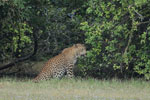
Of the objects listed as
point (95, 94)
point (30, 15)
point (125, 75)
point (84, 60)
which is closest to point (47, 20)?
point (30, 15)

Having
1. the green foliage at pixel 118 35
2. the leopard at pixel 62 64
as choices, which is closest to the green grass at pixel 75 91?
the green foliage at pixel 118 35

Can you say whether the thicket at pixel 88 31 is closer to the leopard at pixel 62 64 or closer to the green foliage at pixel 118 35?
the green foliage at pixel 118 35

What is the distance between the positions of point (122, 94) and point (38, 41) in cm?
684

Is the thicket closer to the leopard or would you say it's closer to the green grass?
the leopard

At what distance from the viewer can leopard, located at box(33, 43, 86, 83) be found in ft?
48.0

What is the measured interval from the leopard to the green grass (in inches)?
46.7

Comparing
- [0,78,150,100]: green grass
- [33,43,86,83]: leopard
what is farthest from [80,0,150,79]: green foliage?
[0,78,150,100]: green grass

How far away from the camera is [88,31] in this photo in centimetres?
1368

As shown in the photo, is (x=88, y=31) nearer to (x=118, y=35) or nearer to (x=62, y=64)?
(x=118, y=35)

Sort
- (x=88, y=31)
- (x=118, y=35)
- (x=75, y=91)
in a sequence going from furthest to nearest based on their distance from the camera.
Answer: (x=88, y=31) → (x=118, y=35) → (x=75, y=91)

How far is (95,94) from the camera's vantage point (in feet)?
34.5

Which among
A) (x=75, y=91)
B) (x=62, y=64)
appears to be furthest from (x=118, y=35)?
(x=75, y=91)

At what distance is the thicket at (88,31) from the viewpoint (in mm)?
13141

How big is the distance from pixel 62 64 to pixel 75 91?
398 centimetres
